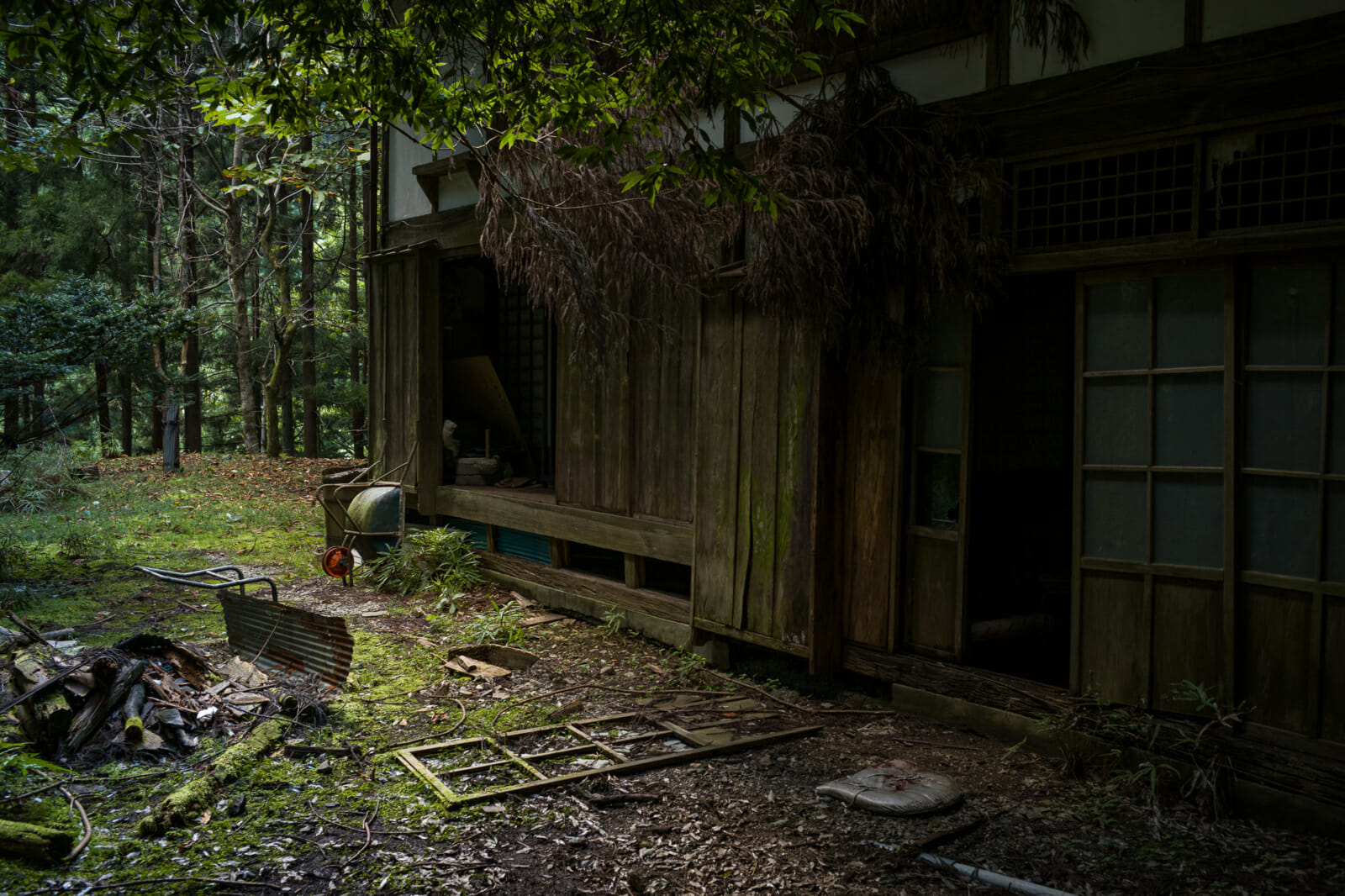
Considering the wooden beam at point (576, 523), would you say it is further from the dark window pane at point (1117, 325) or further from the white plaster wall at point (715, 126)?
the dark window pane at point (1117, 325)

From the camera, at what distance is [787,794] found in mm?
4977

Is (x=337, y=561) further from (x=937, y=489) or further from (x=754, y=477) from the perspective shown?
(x=937, y=489)

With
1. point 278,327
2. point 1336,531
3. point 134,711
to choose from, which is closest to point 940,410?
point 1336,531

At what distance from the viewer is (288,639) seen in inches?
253

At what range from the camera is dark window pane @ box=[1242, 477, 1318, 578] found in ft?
14.4

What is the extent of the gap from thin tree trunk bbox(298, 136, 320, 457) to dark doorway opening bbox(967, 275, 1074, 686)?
1419 cm

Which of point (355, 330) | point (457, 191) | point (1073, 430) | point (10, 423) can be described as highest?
point (457, 191)

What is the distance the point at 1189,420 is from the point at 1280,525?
69 centimetres

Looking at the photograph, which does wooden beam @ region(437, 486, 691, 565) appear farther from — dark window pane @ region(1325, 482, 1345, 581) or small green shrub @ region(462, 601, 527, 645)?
dark window pane @ region(1325, 482, 1345, 581)

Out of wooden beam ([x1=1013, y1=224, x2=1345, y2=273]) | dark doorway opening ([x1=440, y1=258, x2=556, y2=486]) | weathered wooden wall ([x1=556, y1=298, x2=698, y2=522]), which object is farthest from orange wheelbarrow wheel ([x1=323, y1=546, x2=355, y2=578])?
wooden beam ([x1=1013, y1=224, x2=1345, y2=273])

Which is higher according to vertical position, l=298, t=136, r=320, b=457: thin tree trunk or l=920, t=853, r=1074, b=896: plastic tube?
l=298, t=136, r=320, b=457: thin tree trunk

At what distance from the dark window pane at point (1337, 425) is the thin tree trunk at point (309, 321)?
1703 centimetres

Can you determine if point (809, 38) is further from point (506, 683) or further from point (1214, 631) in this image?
point (506, 683)

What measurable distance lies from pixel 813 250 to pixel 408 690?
4.31 metres
